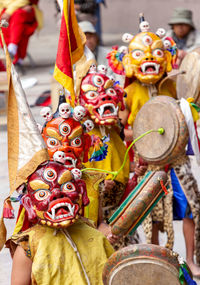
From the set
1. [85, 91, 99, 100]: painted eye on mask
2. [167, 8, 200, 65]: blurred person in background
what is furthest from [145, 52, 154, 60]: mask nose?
[167, 8, 200, 65]: blurred person in background

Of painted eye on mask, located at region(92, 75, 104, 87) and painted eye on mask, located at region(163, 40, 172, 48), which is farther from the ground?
painted eye on mask, located at region(163, 40, 172, 48)

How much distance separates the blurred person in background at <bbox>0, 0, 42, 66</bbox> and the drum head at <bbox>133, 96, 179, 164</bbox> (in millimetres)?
6534

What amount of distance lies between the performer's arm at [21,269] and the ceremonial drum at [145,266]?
0.49 m

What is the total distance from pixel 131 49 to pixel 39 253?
2235mm

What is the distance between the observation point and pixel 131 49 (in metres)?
4.98

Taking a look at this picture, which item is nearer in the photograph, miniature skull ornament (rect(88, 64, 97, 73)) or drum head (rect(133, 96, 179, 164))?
drum head (rect(133, 96, 179, 164))

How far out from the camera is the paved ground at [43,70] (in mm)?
5227

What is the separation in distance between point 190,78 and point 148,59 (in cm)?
68

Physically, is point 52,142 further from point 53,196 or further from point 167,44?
point 167,44

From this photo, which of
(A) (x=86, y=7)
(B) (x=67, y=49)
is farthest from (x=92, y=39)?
(A) (x=86, y=7)

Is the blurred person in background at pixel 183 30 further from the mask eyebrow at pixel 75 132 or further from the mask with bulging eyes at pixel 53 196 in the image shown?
the mask with bulging eyes at pixel 53 196

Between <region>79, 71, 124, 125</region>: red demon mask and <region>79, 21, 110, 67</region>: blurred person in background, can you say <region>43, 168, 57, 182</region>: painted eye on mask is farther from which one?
<region>79, 21, 110, 67</region>: blurred person in background

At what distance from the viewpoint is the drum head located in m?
4.31

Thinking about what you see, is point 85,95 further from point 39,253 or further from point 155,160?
point 39,253
